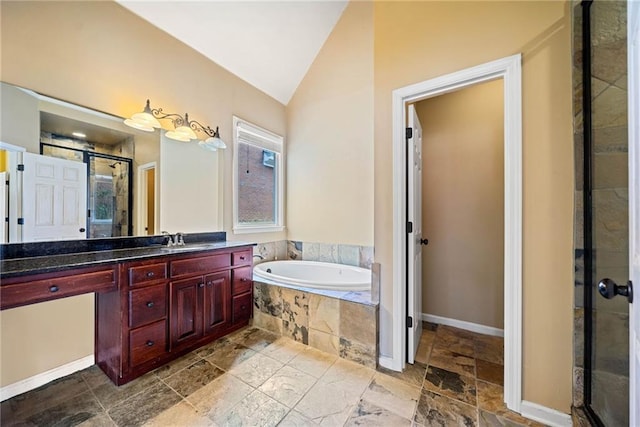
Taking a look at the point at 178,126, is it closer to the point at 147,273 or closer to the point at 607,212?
the point at 147,273

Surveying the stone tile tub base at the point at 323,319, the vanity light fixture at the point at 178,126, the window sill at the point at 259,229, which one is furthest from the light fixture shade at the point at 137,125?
the stone tile tub base at the point at 323,319

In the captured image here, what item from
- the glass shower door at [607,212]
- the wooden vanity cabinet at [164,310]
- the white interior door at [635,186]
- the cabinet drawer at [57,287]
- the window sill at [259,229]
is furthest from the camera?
the window sill at [259,229]

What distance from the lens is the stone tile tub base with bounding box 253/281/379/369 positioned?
1.83 meters

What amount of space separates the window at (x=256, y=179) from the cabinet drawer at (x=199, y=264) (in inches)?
26.2

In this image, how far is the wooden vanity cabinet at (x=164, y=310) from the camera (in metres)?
1.62

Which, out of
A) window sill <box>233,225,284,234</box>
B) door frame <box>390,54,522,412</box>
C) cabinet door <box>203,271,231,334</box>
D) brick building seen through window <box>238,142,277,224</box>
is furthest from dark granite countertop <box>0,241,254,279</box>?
door frame <box>390,54,522,412</box>

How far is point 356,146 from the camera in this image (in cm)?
285

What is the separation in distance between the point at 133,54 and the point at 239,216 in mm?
1695

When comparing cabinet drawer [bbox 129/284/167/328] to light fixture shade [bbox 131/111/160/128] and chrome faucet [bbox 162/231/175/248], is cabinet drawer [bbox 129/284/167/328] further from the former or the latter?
light fixture shade [bbox 131/111/160/128]

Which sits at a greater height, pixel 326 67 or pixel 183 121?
pixel 326 67

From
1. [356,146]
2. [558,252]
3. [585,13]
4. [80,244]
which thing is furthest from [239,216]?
[585,13]

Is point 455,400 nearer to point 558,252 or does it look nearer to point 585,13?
point 558,252

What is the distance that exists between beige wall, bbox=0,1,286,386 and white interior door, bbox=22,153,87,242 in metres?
0.46

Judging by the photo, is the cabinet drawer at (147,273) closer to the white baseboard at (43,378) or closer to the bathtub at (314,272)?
the white baseboard at (43,378)
